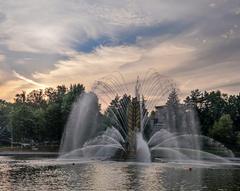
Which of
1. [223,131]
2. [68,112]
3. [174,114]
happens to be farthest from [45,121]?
[223,131]

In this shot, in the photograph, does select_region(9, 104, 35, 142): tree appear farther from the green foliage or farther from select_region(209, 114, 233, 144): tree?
select_region(209, 114, 233, 144): tree

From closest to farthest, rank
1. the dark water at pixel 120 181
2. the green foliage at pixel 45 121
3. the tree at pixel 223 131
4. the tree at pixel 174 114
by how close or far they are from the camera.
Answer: the dark water at pixel 120 181, the tree at pixel 223 131, the tree at pixel 174 114, the green foliage at pixel 45 121

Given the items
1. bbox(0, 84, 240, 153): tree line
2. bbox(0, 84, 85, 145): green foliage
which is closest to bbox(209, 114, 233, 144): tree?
bbox(0, 84, 240, 153): tree line

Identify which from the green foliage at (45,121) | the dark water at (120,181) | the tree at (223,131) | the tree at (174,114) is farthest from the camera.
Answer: the green foliage at (45,121)

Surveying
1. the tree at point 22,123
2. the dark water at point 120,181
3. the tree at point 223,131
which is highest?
the tree at point 22,123

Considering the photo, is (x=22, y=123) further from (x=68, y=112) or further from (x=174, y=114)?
(x=174, y=114)

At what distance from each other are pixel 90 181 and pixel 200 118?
9259 cm

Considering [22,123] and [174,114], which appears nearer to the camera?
[174,114]

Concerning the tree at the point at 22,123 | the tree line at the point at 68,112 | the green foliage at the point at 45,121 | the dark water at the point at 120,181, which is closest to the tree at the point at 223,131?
the tree line at the point at 68,112

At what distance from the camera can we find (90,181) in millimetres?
38719

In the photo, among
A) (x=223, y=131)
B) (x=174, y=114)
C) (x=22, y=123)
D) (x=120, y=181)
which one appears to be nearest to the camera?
(x=120, y=181)

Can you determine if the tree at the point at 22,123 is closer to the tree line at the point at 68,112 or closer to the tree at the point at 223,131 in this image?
the tree line at the point at 68,112

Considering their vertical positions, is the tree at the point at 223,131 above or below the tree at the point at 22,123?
below

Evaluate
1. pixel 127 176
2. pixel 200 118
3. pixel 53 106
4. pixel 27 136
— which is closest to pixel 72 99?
pixel 53 106
